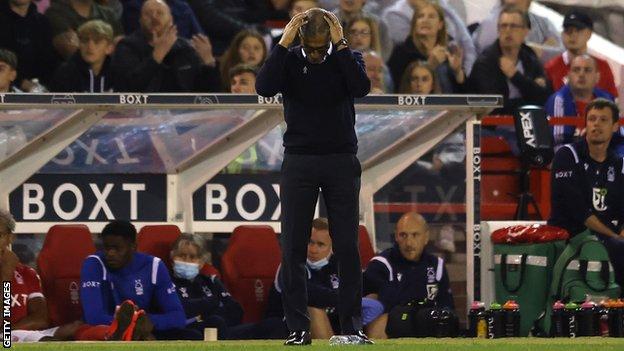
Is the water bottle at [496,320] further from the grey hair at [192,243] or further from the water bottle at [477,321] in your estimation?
the grey hair at [192,243]

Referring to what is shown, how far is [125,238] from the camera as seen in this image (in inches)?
527

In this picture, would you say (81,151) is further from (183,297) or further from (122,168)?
(183,297)

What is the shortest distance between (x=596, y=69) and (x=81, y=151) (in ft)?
21.2

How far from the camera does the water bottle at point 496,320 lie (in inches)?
526

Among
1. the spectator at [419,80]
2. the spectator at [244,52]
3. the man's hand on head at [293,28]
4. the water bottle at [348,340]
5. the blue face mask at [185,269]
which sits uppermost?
the spectator at [244,52]

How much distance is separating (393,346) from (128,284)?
3145mm

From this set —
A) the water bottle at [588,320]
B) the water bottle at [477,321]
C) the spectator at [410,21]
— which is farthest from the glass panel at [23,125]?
the spectator at [410,21]

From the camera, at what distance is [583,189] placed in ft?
48.3

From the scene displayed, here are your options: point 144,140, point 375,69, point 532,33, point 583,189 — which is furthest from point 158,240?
point 532,33

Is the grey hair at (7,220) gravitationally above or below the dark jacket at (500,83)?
below

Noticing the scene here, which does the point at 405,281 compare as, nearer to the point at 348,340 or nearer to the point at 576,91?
the point at 348,340

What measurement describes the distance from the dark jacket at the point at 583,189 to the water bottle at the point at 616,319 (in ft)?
4.43

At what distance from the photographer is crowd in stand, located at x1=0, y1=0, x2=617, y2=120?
665 inches

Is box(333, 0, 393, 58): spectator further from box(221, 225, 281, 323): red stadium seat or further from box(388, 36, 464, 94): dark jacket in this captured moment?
box(221, 225, 281, 323): red stadium seat
